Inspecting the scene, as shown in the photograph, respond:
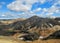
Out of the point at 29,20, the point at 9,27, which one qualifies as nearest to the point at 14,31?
the point at 9,27

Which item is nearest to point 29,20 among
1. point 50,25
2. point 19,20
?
point 19,20

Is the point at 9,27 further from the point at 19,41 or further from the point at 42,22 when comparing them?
the point at 42,22

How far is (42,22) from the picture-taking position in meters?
9.92

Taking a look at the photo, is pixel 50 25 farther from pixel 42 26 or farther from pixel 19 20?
pixel 19 20

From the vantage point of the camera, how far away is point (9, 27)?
10047 millimetres

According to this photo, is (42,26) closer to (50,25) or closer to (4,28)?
(50,25)

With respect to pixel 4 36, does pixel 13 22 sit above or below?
above

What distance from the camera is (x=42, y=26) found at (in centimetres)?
990

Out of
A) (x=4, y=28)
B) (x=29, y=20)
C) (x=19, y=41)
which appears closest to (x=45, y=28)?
(x=29, y=20)

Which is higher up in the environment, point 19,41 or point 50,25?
point 50,25

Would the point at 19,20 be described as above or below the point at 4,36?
above

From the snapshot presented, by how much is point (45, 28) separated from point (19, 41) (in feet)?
5.28

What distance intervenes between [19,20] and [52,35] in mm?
2036

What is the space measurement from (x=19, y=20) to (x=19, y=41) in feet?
3.97
